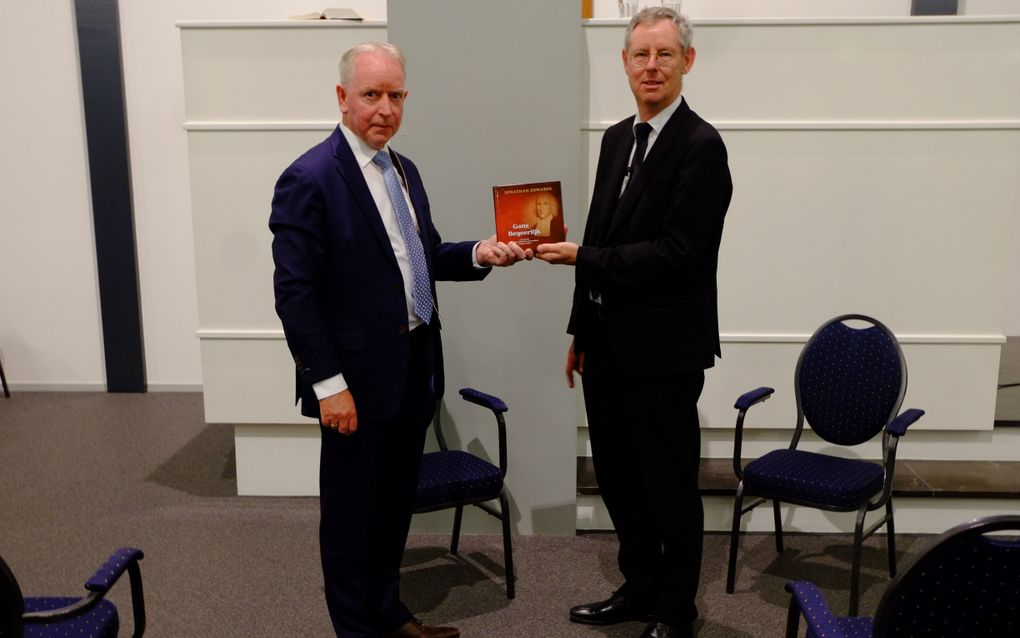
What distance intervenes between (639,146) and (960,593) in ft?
5.20

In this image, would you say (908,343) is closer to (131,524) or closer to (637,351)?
(637,351)

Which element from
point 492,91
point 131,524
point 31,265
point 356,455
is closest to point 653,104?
point 492,91

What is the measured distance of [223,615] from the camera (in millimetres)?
3100

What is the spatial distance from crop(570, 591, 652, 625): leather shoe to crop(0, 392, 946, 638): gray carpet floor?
4 cm

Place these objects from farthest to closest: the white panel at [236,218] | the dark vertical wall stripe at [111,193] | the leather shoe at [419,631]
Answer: the dark vertical wall stripe at [111,193] < the white panel at [236,218] < the leather shoe at [419,631]

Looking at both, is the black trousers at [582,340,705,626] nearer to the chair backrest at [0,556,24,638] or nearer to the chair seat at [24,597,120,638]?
the chair seat at [24,597,120,638]

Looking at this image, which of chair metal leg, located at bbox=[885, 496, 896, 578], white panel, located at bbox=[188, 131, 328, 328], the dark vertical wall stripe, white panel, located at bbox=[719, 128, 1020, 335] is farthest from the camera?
the dark vertical wall stripe

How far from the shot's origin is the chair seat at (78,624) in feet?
6.74

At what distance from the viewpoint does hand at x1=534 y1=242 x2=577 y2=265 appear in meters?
2.76

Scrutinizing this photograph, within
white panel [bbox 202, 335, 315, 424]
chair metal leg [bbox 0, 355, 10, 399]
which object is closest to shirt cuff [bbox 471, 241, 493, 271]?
white panel [bbox 202, 335, 315, 424]

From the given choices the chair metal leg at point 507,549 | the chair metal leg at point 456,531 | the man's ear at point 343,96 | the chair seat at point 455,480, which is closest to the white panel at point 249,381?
the chair metal leg at point 456,531

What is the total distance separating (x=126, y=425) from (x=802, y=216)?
3855 millimetres

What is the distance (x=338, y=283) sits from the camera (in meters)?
2.44

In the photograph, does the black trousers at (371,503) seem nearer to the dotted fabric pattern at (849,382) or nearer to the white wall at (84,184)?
the dotted fabric pattern at (849,382)
